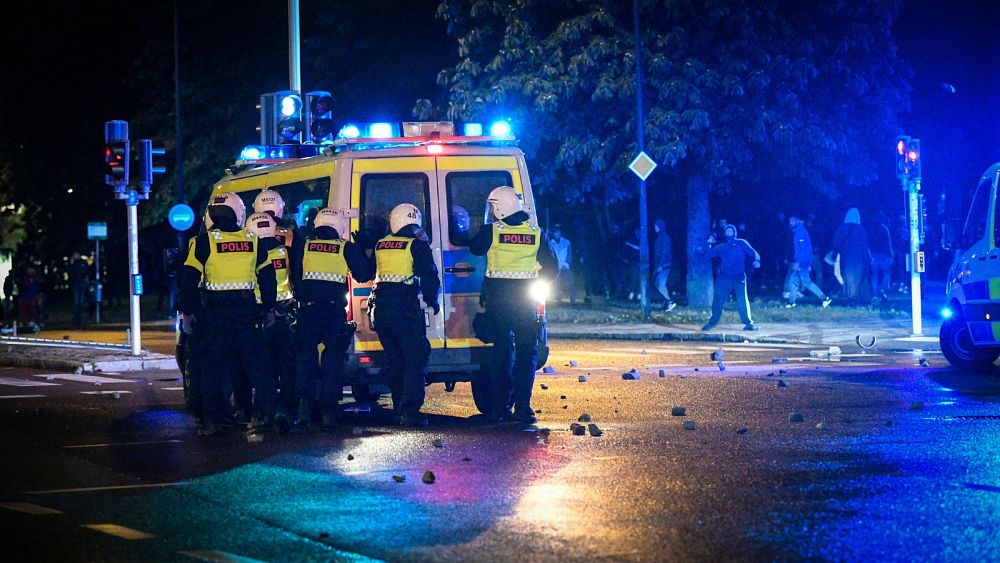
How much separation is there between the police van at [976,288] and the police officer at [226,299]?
749 centimetres

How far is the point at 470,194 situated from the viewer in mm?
12203

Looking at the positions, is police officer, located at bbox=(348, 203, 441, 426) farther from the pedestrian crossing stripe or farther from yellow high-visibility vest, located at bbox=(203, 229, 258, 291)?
the pedestrian crossing stripe

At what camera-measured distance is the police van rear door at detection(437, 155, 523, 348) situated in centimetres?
1211

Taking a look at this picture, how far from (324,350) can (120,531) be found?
450 cm

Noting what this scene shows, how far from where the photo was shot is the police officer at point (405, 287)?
37.3 feet

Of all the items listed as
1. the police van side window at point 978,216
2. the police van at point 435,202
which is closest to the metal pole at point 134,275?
the police van at point 435,202

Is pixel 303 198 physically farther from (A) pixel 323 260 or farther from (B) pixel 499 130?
(B) pixel 499 130

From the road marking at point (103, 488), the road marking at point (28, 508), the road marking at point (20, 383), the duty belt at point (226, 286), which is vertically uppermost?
the duty belt at point (226, 286)

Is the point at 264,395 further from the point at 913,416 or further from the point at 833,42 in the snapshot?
the point at 833,42

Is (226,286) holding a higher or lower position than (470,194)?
lower

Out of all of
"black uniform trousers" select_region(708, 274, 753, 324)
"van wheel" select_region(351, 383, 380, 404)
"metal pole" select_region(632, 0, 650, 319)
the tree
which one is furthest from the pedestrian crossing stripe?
"metal pole" select_region(632, 0, 650, 319)

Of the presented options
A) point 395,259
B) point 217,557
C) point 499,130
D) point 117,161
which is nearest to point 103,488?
point 217,557

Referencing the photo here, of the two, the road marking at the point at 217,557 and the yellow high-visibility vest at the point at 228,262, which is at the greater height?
the yellow high-visibility vest at the point at 228,262

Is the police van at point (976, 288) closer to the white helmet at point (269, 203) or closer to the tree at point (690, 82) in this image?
the white helmet at point (269, 203)
